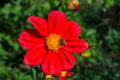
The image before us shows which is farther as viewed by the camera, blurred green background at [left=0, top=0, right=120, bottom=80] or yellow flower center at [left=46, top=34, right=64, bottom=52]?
blurred green background at [left=0, top=0, right=120, bottom=80]

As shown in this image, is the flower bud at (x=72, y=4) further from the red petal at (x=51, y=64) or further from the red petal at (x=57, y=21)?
the red petal at (x=51, y=64)

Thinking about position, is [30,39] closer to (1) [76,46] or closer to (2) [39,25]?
(2) [39,25]

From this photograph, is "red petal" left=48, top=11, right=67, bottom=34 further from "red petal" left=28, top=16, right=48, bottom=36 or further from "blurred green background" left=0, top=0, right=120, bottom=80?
"blurred green background" left=0, top=0, right=120, bottom=80

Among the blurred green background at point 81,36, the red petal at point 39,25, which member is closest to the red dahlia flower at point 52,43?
the red petal at point 39,25

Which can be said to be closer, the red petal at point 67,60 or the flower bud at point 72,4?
the red petal at point 67,60

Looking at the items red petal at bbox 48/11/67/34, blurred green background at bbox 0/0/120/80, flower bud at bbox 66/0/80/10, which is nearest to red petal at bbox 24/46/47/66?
red petal at bbox 48/11/67/34

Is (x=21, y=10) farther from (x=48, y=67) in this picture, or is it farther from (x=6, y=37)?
(x=48, y=67)

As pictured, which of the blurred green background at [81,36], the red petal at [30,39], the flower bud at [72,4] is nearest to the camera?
the red petal at [30,39]
